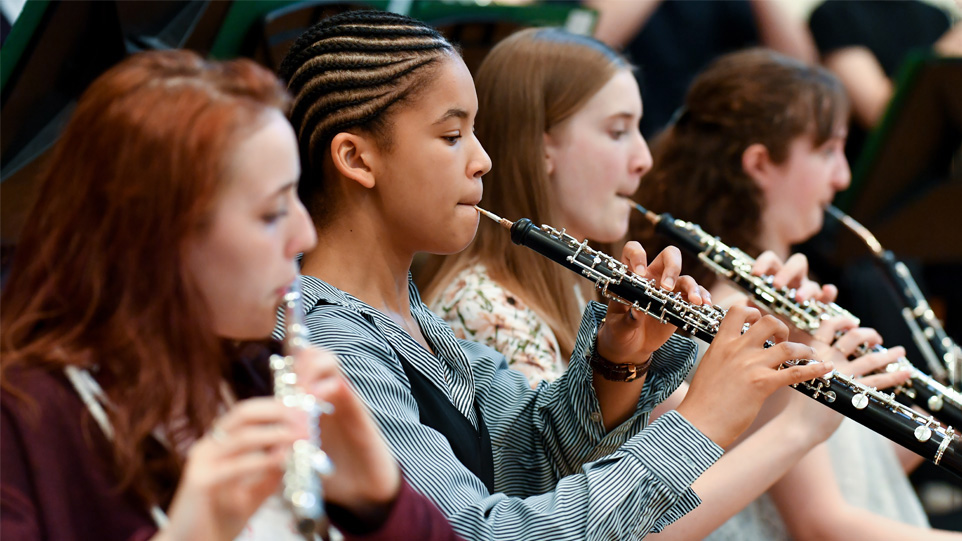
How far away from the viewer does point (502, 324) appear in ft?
4.91

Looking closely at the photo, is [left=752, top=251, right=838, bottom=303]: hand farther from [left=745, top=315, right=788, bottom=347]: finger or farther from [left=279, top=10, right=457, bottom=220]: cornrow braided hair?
[left=279, top=10, right=457, bottom=220]: cornrow braided hair

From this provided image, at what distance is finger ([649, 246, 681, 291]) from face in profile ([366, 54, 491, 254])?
239 mm

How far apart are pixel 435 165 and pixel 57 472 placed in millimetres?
542

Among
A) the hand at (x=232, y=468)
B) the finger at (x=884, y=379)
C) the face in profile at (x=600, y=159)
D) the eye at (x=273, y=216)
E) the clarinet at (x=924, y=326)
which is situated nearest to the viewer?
the hand at (x=232, y=468)

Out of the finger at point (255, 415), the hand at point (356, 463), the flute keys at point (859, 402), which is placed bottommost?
the flute keys at point (859, 402)

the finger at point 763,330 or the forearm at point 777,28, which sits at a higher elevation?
the finger at point 763,330

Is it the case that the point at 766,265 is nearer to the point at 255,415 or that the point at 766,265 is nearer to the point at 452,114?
the point at 452,114

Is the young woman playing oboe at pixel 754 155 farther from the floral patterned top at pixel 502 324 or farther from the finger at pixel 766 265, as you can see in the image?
the floral patterned top at pixel 502 324

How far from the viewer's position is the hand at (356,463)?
773mm

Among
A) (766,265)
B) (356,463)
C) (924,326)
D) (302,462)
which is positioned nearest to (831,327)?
(766,265)

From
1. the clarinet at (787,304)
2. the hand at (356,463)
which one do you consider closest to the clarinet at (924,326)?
the clarinet at (787,304)

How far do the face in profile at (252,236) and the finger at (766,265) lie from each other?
1.02m

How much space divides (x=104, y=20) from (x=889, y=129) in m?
1.81

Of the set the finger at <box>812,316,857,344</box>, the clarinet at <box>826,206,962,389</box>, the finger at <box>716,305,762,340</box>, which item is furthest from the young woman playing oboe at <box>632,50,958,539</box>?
the finger at <box>716,305,762,340</box>
